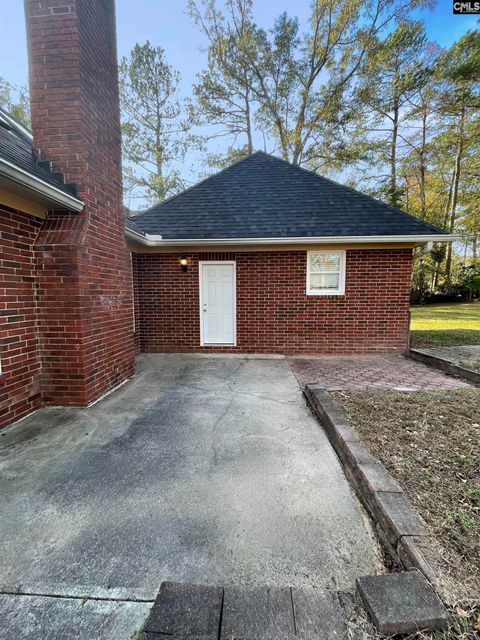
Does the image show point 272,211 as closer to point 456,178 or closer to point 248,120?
point 248,120

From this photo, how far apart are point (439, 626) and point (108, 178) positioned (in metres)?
5.34

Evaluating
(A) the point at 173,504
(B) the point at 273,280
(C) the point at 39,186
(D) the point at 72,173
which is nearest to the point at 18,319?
(C) the point at 39,186

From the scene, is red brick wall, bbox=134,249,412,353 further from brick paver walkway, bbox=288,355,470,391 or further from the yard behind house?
the yard behind house

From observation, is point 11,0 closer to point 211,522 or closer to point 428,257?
point 211,522

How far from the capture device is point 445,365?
5160 millimetres

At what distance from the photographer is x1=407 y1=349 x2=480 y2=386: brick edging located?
4512 millimetres

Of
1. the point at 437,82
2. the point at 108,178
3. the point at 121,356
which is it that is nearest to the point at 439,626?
the point at 121,356

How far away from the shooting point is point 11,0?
12.0 feet

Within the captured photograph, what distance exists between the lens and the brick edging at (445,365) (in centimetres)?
451

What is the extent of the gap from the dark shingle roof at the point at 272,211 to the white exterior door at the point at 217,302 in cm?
83

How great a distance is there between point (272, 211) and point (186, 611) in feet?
23.0

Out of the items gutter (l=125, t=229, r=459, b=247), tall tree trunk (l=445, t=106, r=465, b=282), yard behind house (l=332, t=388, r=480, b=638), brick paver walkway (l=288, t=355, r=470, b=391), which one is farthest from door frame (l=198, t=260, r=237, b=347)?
tall tree trunk (l=445, t=106, r=465, b=282)

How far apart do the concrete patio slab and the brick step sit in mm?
120

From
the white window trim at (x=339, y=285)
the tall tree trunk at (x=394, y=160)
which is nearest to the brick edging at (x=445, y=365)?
the white window trim at (x=339, y=285)
